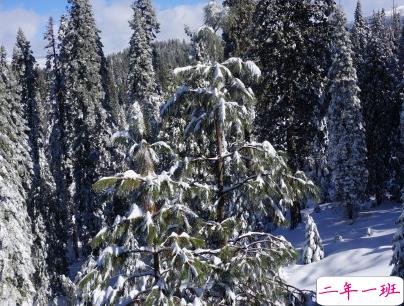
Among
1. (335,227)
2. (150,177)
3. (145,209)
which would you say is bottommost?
(335,227)

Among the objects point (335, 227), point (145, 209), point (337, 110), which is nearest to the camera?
point (145, 209)

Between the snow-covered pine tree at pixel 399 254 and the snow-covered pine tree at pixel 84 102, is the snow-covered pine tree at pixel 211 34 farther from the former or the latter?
the snow-covered pine tree at pixel 84 102

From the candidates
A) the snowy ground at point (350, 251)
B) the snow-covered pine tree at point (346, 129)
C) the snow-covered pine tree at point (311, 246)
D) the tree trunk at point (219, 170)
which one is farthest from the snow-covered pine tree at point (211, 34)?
the snow-covered pine tree at point (346, 129)

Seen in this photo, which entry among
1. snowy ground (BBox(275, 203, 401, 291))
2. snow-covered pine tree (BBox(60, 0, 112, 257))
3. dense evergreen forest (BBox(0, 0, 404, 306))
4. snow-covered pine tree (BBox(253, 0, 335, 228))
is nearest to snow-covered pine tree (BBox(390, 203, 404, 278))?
dense evergreen forest (BBox(0, 0, 404, 306))

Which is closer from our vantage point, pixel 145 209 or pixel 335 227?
pixel 145 209

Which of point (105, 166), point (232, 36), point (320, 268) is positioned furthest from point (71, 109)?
point (320, 268)

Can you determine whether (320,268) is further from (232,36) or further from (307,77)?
(232,36)

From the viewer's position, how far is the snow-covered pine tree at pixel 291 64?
2066 cm

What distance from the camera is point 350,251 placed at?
20562 millimetres

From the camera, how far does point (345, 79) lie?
30078 mm

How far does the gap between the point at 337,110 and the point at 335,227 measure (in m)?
7.55

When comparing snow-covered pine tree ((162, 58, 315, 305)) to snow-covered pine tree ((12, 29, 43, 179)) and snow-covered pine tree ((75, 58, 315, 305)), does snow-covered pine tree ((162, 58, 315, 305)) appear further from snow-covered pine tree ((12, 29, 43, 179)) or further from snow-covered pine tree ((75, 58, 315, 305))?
snow-covered pine tree ((12, 29, 43, 179))

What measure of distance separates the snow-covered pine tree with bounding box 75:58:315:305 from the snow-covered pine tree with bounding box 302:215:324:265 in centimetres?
1177

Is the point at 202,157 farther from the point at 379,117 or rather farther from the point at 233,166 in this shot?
the point at 379,117
